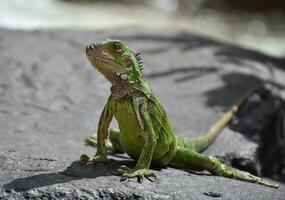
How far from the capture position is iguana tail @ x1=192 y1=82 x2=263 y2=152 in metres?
6.42

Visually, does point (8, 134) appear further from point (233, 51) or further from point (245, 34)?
point (245, 34)

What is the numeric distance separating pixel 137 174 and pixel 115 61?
920 millimetres

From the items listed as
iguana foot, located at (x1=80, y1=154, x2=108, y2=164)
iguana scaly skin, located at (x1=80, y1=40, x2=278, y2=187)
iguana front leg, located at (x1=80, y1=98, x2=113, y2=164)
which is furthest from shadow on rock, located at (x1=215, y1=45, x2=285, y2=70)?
iguana foot, located at (x1=80, y1=154, x2=108, y2=164)

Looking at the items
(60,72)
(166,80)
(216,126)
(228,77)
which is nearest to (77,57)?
(60,72)

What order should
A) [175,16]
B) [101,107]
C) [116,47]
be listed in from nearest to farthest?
1. [116,47]
2. [101,107]
3. [175,16]

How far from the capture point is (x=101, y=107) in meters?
7.63

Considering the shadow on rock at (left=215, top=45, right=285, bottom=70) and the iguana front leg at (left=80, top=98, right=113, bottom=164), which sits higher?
the shadow on rock at (left=215, top=45, right=285, bottom=70)

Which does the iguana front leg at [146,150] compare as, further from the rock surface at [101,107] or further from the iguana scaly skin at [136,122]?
the rock surface at [101,107]

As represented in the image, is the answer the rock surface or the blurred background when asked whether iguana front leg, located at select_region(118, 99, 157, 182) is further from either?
the blurred background

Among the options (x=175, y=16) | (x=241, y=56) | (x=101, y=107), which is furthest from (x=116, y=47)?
(x=175, y=16)

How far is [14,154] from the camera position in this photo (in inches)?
205

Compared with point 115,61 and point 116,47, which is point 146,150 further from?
point 116,47

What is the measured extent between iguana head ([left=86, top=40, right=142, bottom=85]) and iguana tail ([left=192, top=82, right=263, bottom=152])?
1.44 m

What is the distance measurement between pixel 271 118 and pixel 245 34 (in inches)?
465
